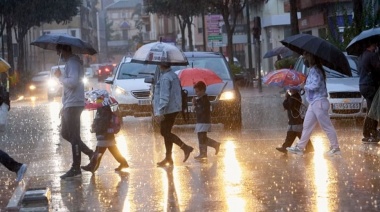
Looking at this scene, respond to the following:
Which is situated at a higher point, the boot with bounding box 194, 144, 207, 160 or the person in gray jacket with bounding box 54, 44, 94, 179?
the person in gray jacket with bounding box 54, 44, 94, 179

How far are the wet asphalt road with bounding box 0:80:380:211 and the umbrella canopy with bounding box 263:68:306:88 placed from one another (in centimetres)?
107

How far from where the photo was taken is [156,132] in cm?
2159

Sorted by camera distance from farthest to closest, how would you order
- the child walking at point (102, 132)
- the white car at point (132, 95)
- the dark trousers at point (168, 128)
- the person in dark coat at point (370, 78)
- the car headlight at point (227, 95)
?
the white car at point (132, 95) < the car headlight at point (227, 95) < the person in dark coat at point (370, 78) < the dark trousers at point (168, 128) < the child walking at point (102, 132)

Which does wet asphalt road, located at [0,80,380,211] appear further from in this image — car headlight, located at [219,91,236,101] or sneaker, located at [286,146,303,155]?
Answer: car headlight, located at [219,91,236,101]

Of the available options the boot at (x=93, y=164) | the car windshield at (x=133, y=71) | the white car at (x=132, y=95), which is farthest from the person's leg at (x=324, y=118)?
the car windshield at (x=133, y=71)

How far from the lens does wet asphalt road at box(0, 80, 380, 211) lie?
1087 cm

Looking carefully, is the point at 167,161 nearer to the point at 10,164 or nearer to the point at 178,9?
the point at 10,164

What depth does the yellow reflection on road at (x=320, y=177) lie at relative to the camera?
34.7 feet

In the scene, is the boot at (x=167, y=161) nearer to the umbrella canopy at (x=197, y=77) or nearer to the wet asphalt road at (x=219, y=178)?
the wet asphalt road at (x=219, y=178)

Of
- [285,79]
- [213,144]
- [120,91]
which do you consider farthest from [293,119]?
[120,91]

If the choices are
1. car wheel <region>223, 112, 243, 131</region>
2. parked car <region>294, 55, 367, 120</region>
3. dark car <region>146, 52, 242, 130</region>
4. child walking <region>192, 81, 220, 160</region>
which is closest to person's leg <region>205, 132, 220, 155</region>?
child walking <region>192, 81, 220, 160</region>

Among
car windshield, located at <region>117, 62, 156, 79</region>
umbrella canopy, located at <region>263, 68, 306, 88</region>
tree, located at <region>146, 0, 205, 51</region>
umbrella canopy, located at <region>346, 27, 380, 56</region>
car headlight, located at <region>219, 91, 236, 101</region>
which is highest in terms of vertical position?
tree, located at <region>146, 0, 205, 51</region>

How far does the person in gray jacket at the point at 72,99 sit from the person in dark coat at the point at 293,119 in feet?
11.5

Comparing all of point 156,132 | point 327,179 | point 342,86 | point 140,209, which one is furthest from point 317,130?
point 140,209
